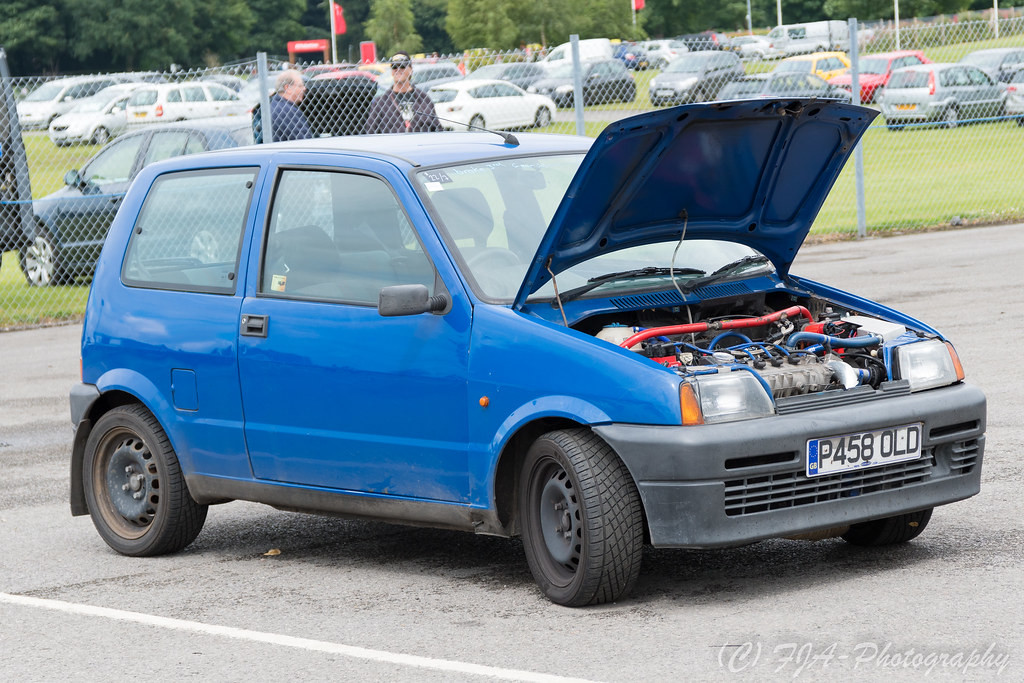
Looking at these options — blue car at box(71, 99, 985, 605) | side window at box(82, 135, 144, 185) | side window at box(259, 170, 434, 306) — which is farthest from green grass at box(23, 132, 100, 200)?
side window at box(259, 170, 434, 306)

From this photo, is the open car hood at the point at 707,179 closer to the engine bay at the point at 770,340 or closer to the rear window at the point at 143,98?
the engine bay at the point at 770,340

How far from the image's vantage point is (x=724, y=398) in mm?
A: 4984

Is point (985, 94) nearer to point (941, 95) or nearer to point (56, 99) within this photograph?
point (941, 95)

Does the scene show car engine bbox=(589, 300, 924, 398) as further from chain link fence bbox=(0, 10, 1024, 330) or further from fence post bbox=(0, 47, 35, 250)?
fence post bbox=(0, 47, 35, 250)

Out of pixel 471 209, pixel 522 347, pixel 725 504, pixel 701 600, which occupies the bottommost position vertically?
pixel 701 600

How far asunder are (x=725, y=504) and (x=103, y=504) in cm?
307

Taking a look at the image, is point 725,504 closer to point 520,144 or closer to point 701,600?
point 701,600

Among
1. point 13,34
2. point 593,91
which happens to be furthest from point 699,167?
point 13,34

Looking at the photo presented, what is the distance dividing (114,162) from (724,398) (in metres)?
13.2

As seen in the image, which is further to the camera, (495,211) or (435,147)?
(435,147)

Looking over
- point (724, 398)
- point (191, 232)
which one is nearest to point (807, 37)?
point (191, 232)

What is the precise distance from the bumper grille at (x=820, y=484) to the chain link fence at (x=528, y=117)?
9.44ft

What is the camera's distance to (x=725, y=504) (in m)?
4.94

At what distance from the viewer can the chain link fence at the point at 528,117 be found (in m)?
15.8
